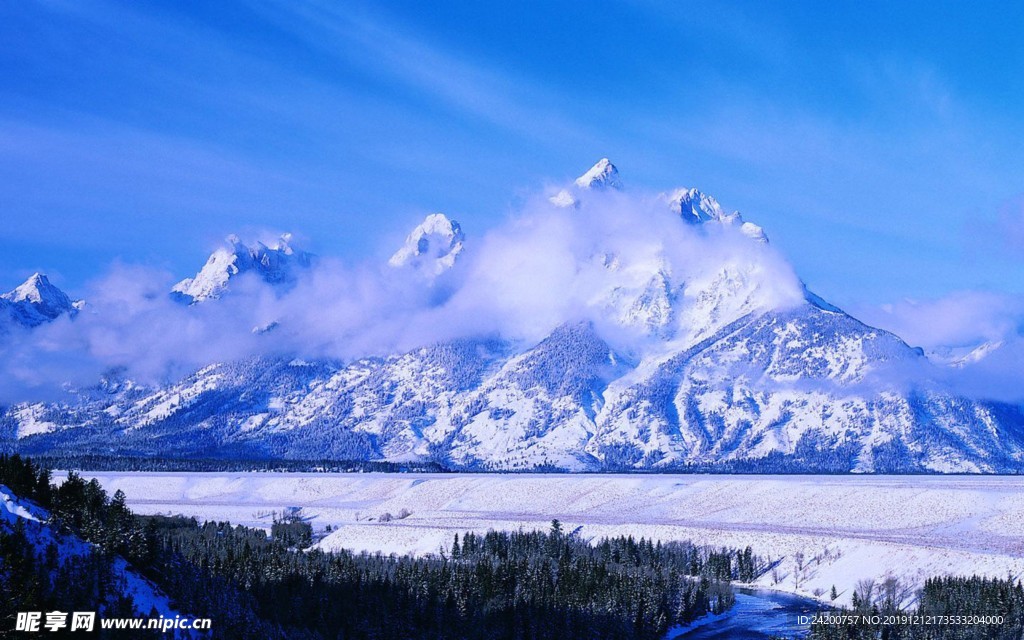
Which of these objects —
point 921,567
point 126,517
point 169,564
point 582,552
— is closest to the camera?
point 169,564

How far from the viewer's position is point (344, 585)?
129500mm

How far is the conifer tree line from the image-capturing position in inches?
3344

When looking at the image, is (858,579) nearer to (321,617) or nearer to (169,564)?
(321,617)

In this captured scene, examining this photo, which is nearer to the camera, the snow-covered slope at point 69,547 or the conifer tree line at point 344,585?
the conifer tree line at point 344,585

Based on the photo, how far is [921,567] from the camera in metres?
150

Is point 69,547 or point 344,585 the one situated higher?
point 69,547

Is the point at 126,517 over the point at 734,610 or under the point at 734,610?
over

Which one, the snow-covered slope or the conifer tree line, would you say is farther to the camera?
the snow-covered slope

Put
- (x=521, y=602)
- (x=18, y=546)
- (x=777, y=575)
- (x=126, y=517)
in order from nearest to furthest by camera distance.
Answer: (x=18, y=546) < (x=126, y=517) < (x=521, y=602) < (x=777, y=575)

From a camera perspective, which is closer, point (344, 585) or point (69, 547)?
point (69, 547)

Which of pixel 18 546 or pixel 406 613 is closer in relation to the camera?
pixel 18 546

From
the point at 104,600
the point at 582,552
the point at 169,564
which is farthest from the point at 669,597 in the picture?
Answer: the point at 104,600

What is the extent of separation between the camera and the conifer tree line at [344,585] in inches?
3344

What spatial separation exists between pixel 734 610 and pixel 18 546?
93.9 m
